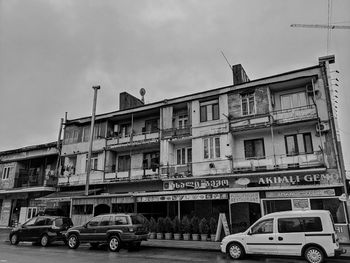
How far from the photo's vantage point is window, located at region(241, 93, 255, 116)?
21.7 m

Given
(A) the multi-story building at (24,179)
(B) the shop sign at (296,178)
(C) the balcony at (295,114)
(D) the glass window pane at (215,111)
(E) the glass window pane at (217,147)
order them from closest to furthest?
1. (B) the shop sign at (296,178)
2. (C) the balcony at (295,114)
3. (E) the glass window pane at (217,147)
4. (D) the glass window pane at (215,111)
5. (A) the multi-story building at (24,179)

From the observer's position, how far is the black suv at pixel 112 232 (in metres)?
14.1

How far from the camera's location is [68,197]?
2381cm

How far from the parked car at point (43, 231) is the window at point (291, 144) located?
1537 centimetres

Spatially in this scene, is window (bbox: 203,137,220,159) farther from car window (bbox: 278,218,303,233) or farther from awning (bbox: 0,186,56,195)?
awning (bbox: 0,186,56,195)

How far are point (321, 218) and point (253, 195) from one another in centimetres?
610

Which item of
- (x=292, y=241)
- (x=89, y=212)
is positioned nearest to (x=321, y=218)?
(x=292, y=241)

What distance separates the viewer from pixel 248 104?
2192 centimetres

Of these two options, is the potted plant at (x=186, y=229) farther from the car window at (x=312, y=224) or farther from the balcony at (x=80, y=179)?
the balcony at (x=80, y=179)

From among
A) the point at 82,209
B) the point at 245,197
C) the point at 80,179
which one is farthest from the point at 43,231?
the point at 245,197

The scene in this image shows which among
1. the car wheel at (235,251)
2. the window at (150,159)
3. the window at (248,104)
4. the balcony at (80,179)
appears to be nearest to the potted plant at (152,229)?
the window at (150,159)

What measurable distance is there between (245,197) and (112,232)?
303 inches

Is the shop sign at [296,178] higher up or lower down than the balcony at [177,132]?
lower down

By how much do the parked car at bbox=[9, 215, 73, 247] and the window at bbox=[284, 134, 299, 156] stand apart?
15.4 metres
